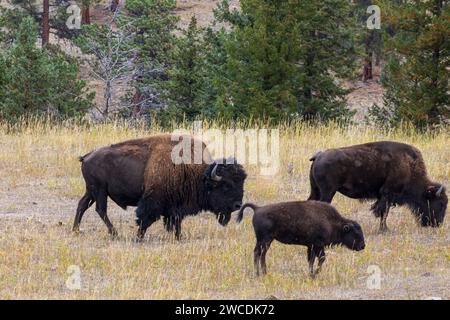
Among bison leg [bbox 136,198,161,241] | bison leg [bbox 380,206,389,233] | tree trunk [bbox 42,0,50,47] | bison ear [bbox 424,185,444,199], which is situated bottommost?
bison leg [bbox 380,206,389,233]

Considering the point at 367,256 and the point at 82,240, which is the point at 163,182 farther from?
the point at 367,256

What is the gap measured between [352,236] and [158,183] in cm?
318

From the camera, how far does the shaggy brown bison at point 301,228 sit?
31.8 feet

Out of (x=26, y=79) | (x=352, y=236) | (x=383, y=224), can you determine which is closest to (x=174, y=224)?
(x=352, y=236)

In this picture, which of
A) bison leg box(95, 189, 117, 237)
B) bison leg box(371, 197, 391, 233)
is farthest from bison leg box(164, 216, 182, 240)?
bison leg box(371, 197, 391, 233)

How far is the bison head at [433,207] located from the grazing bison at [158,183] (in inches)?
119

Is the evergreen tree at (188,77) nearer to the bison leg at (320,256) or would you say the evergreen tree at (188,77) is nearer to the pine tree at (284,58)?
A: the pine tree at (284,58)

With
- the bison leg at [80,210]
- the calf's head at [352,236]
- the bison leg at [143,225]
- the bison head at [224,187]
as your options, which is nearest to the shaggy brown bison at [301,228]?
the calf's head at [352,236]

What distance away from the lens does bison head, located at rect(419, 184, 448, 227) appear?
12.9 m

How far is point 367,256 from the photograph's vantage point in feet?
35.5

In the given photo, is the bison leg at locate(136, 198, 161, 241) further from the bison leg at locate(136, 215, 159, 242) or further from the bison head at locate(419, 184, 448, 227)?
the bison head at locate(419, 184, 448, 227)

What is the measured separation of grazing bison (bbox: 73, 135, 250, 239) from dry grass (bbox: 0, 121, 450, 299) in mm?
407

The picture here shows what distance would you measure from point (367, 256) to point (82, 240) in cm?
396

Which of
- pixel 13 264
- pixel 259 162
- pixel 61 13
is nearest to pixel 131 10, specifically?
pixel 61 13
